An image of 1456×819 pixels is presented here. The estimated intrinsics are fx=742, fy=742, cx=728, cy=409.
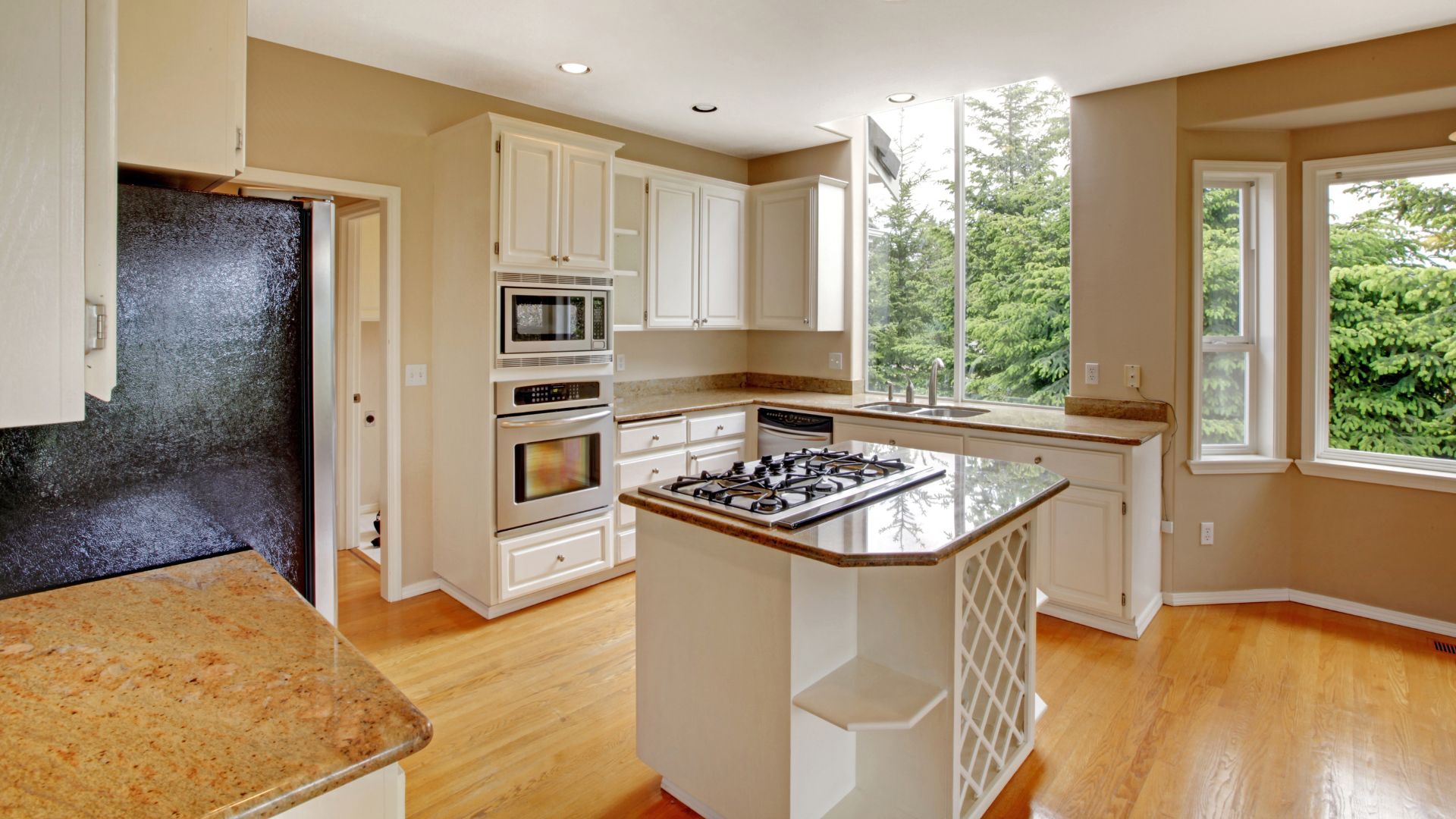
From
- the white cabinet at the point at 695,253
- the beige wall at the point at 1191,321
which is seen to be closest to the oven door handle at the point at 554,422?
the white cabinet at the point at 695,253

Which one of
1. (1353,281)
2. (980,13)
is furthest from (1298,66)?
(980,13)

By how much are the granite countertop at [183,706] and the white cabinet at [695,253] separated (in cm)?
330

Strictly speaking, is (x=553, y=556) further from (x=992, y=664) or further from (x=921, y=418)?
(x=992, y=664)

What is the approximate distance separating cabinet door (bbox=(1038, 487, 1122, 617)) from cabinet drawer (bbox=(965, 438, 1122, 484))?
0.23 ft

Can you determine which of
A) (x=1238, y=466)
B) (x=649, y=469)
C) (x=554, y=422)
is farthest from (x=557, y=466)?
(x=1238, y=466)

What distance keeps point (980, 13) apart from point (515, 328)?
7.51ft

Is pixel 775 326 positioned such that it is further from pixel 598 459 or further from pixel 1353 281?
pixel 1353 281

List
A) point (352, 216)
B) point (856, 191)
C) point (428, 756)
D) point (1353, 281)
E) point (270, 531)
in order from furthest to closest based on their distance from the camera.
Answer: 1. point (856, 191)
2. point (352, 216)
3. point (1353, 281)
4. point (428, 756)
5. point (270, 531)

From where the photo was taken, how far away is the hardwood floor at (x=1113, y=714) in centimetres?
212

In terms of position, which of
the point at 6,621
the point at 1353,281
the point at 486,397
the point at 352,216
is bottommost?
the point at 6,621

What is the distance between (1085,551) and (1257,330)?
1434mm

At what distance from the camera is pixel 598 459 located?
373cm

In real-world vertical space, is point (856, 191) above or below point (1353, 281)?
above

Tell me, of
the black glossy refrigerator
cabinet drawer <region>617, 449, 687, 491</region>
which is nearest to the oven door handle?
cabinet drawer <region>617, 449, 687, 491</region>
